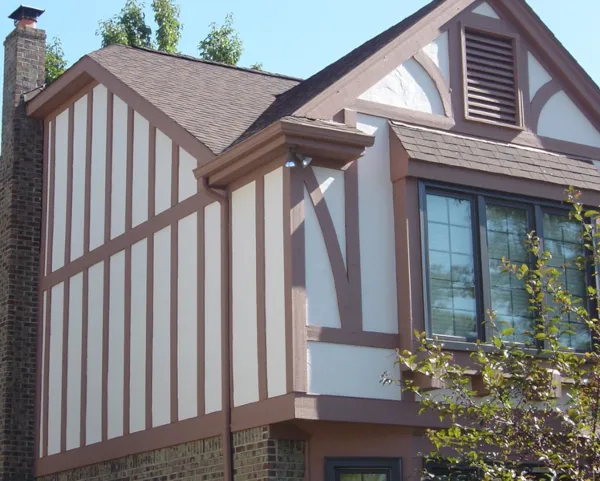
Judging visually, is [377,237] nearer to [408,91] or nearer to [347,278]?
[347,278]

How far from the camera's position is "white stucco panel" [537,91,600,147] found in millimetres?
14914

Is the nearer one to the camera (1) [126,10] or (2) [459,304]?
(2) [459,304]

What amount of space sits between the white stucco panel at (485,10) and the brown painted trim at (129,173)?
16.2 ft

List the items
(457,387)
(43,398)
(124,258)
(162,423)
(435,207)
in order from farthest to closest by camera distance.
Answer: (43,398) → (124,258) → (162,423) → (435,207) → (457,387)

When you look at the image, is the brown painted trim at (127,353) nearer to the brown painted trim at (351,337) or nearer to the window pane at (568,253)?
the brown painted trim at (351,337)

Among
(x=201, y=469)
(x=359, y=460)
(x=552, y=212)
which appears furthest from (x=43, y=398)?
(x=552, y=212)

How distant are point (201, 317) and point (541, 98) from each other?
5.16m

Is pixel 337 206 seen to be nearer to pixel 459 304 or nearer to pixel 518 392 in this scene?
pixel 459 304

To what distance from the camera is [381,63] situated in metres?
13.7

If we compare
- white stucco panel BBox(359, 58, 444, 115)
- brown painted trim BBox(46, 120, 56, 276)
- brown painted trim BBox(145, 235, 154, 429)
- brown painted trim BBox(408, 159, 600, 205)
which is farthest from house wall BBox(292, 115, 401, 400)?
brown painted trim BBox(46, 120, 56, 276)

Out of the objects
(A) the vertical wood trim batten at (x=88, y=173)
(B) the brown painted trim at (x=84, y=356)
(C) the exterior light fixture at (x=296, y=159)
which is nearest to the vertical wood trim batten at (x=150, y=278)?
(B) the brown painted trim at (x=84, y=356)

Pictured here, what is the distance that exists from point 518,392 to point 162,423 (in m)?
6.08

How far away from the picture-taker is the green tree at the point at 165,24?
28938 mm

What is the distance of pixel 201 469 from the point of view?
1343 centimetres
